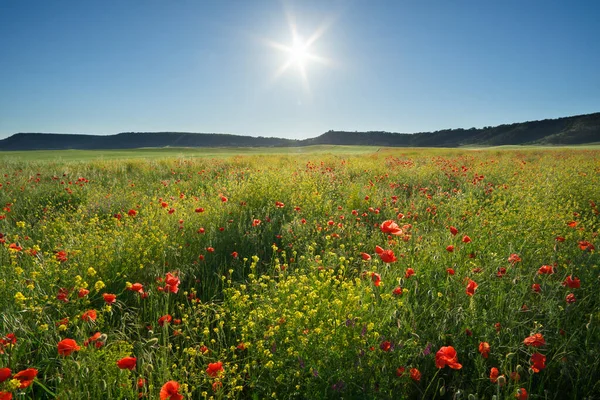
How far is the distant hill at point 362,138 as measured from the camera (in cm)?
8681

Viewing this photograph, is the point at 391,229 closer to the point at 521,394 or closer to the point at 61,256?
the point at 521,394

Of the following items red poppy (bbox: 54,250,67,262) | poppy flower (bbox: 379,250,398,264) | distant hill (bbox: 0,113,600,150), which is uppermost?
distant hill (bbox: 0,113,600,150)

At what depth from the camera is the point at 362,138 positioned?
118 m

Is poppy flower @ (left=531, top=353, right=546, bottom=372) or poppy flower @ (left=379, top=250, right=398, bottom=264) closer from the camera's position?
poppy flower @ (left=531, top=353, right=546, bottom=372)

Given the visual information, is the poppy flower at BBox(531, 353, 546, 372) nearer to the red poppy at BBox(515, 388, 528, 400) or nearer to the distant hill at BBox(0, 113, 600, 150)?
the red poppy at BBox(515, 388, 528, 400)

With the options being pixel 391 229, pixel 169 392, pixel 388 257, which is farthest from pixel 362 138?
pixel 169 392

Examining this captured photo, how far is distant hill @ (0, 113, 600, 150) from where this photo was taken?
285 feet

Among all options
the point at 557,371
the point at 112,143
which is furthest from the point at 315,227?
the point at 112,143

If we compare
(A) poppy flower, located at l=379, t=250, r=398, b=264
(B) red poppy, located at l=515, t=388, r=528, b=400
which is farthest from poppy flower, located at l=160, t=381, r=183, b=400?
(B) red poppy, located at l=515, t=388, r=528, b=400

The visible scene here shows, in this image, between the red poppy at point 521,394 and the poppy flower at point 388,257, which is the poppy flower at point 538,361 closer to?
the red poppy at point 521,394

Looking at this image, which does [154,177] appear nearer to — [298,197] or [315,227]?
[298,197]

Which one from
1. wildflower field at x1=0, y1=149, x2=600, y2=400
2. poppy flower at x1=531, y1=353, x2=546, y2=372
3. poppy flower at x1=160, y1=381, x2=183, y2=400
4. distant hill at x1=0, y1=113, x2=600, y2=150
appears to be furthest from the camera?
distant hill at x1=0, y1=113, x2=600, y2=150

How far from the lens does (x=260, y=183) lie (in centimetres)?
554

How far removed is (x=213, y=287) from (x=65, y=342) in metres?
1.77
